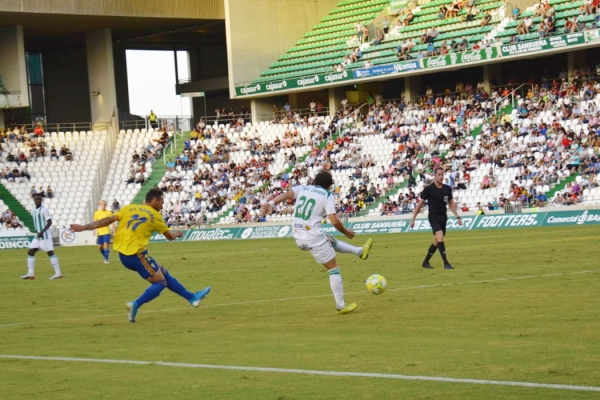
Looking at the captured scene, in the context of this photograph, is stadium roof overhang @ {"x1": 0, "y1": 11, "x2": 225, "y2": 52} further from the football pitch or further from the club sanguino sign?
the football pitch

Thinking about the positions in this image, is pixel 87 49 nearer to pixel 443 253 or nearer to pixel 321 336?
pixel 443 253

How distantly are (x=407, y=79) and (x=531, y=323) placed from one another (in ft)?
151

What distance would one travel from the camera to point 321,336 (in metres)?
12.7

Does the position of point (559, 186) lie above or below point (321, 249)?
below

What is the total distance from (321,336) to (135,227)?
405 centimetres

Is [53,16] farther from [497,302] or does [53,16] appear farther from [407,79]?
[497,302]

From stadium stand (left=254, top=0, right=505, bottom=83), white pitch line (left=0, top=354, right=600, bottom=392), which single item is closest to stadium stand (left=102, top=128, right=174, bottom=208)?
stadium stand (left=254, top=0, right=505, bottom=83)

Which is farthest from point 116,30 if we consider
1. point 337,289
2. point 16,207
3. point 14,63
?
point 337,289

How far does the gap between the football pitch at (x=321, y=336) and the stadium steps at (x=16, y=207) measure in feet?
116

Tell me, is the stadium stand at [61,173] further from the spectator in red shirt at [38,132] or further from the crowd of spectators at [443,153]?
the crowd of spectators at [443,153]

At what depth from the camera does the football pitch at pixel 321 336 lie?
365 inches

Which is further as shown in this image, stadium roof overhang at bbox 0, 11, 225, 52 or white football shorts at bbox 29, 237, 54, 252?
stadium roof overhang at bbox 0, 11, 225, 52

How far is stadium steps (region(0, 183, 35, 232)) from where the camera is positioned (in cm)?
5947

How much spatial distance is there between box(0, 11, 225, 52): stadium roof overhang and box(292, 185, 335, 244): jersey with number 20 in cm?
4894
